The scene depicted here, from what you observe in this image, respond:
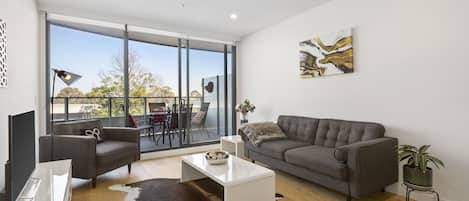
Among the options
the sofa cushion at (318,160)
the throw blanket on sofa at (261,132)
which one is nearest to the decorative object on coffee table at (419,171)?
the sofa cushion at (318,160)

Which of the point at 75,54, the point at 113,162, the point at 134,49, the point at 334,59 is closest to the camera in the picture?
the point at 113,162

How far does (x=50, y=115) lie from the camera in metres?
3.43

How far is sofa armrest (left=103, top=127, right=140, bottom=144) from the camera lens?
133 inches

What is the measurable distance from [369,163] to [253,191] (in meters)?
1.18

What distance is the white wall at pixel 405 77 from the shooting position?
2.18 m

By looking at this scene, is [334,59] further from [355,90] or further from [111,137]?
[111,137]

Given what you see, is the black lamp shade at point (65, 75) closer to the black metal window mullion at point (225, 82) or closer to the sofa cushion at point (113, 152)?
the sofa cushion at point (113, 152)

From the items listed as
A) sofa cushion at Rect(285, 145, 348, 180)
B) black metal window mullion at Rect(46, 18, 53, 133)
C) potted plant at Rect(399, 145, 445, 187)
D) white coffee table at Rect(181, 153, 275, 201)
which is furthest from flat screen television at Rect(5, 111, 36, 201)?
potted plant at Rect(399, 145, 445, 187)

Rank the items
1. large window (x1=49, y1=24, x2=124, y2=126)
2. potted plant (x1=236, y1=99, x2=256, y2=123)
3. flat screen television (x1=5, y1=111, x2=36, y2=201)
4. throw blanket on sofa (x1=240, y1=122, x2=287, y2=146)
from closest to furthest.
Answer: flat screen television (x1=5, y1=111, x2=36, y2=201)
throw blanket on sofa (x1=240, y1=122, x2=287, y2=146)
large window (x1=49, y1=24, x2=124, y2=126)
potted plant (x1=236, y1=99, x2=256, y2=123)

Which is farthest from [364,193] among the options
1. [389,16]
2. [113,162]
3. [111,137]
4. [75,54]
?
[75,54]

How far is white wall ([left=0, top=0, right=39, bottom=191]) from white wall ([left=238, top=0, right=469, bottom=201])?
3.47 metres

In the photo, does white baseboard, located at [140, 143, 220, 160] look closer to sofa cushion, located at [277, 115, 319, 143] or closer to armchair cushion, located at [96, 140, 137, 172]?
armchair cushion, located at [96, 140, 137, 172]

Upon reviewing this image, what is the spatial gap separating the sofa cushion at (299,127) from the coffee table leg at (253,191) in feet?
4.61

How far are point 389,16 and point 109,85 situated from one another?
433 cm
